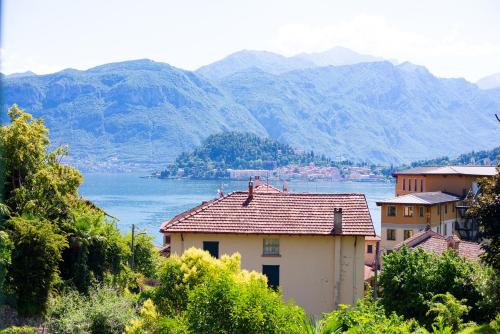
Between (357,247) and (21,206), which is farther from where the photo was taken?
(357,247)

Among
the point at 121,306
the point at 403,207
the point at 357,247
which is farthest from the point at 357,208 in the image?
the point at 403,207

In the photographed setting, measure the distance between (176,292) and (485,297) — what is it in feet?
23.3

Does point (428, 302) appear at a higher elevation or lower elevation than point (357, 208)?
lower

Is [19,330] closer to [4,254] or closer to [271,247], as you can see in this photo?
[4,254]

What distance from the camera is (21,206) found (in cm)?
2255

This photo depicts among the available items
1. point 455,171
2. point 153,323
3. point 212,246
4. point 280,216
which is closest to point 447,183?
point 455,171

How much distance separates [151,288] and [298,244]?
722 centimetres

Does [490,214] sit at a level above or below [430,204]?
above

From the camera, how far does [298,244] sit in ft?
85.7

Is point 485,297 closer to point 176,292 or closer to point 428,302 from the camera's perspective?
point 428,302

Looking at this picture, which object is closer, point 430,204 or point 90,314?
point 90,314

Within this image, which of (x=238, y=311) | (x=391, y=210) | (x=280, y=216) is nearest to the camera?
(x=238, y=311)

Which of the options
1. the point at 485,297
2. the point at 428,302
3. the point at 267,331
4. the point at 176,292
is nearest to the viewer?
the point at 267,331


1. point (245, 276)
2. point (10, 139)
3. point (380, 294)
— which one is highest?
point (10, 139)
